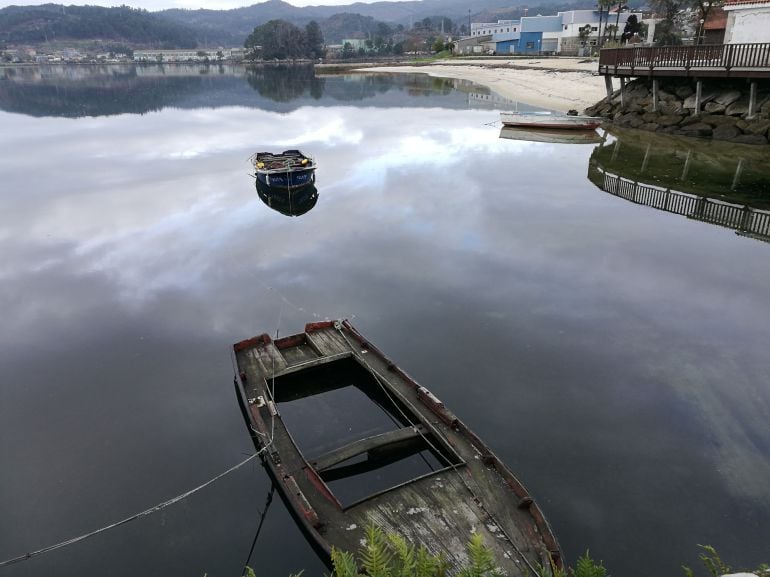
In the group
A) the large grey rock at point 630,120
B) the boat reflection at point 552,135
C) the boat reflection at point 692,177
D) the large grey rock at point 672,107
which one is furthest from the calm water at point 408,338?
the large grey rock at point 630,120

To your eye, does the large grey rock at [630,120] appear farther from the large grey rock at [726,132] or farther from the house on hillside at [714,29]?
the house on hillside at [714,29]

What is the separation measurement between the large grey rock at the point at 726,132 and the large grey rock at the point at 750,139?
305 millimetres

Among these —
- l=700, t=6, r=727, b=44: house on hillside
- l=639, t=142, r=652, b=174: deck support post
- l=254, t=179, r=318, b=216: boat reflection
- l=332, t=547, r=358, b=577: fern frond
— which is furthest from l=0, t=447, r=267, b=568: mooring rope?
l=700, t=6, r=727, b=44: house on hillside

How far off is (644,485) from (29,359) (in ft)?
48.5

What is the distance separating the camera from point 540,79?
7212cm

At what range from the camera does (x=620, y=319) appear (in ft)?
49.1

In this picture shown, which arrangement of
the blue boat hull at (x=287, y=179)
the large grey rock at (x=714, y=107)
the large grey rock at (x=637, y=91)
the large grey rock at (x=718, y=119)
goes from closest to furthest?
the blue boat hull at (x=287, y=179), the large grey rock at (x=718, y=119), the large grey rock at (x=714, y=107), the large grey rock at (x=637, y=91)

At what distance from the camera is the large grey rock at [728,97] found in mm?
35000

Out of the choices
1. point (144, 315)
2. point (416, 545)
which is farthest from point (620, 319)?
point (144, 315)

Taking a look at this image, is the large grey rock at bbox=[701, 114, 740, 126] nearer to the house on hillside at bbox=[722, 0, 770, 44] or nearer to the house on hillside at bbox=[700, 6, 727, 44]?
the house on hillside at bbox=[722, 0, 770, 44]

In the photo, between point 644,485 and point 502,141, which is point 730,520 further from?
point 502,141

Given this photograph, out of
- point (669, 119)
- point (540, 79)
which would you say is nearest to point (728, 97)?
point (669, 119)

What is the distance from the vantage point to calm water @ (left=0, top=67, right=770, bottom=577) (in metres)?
9.10

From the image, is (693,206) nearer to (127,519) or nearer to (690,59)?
(690,59)
